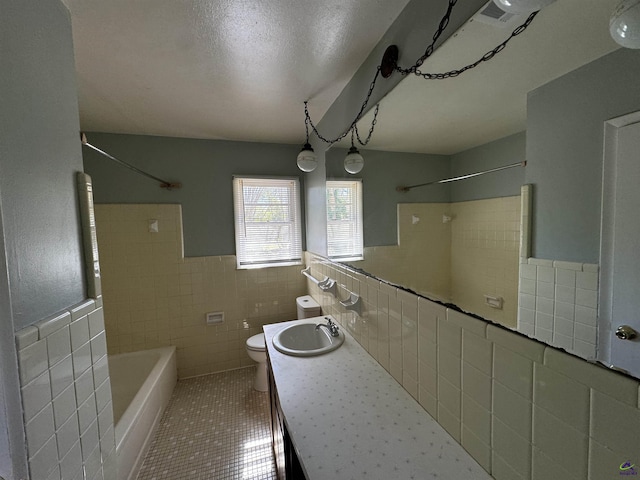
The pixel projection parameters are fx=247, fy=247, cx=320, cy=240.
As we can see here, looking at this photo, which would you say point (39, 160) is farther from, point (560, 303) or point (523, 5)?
point (560, 303)

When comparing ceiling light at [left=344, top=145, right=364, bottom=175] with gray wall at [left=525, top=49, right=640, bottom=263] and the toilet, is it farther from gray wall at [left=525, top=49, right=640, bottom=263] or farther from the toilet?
the toilet

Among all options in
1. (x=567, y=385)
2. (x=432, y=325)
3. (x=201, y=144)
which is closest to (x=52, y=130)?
(x=432, y=325)

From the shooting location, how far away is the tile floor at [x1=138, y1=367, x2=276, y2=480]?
1.56 meters

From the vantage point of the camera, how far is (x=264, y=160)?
2658 millimetres

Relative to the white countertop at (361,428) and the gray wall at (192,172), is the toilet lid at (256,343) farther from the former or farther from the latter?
the white countertop at (361,428)

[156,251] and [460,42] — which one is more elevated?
[460,42]

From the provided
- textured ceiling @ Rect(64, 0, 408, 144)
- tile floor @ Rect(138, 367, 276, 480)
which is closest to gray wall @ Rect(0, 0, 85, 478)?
textured ceiling @ Rect(64, 0, 408, 144)

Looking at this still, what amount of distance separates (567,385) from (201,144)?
2913 mm

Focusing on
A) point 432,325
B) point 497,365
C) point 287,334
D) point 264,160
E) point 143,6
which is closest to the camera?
point 497,365

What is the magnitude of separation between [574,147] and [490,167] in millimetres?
224

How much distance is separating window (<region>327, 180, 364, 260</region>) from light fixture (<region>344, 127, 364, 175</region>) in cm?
7

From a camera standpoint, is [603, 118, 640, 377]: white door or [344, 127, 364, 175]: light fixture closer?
[603, 118, 640, 377]: white door

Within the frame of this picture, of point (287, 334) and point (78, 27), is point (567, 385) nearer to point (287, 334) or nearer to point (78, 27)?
point (287, 334)

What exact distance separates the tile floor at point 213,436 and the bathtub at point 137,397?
91 millimetres
